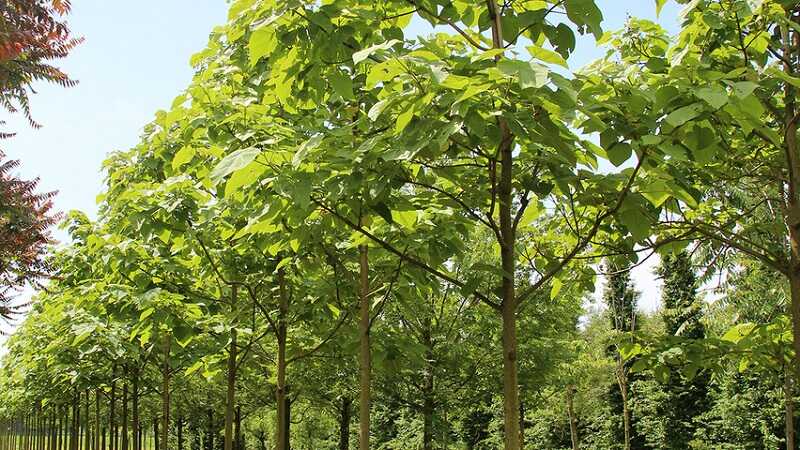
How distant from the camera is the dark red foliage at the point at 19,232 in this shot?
957cm

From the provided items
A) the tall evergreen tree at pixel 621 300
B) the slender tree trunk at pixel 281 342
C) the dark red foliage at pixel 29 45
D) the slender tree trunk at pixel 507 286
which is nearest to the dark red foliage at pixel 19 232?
the dark red foliage at pixel 29 45

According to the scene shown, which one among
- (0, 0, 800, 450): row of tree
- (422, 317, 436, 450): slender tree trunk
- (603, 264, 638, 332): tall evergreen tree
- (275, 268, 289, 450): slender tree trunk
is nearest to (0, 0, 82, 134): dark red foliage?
(0, 0, 800, 450): row of tree

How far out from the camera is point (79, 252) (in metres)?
10.1

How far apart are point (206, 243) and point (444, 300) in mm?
11092

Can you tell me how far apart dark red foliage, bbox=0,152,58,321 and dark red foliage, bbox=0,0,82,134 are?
1.42 metres

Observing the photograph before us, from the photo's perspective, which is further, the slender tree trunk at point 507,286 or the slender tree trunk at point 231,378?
the slender tree trunk at point 231,378

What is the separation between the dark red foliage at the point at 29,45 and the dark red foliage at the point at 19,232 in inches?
55.9

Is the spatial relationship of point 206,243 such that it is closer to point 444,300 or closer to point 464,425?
point 444,300

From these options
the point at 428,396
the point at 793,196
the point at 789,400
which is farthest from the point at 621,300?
the point at 793,196

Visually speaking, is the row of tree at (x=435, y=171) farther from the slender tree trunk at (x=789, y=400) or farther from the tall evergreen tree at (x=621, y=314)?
the tall evergreen tree at (x=621, y=314)

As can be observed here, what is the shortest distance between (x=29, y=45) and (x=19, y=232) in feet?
14.6

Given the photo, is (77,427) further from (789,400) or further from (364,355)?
(789,400)

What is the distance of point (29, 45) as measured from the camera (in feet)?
22.1

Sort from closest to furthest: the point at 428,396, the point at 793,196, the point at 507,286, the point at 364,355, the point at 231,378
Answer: the point at 507,286
the point at 793,196
the point at 364,355
the point at 231,378
the point at 428,396
